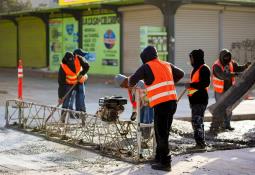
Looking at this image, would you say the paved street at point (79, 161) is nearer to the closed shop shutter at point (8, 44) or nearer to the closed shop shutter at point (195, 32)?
the closed shop shutter at point (195, 32)

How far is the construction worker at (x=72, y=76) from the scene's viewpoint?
41.4 feet

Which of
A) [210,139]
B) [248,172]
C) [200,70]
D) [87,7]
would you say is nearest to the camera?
[248,172]

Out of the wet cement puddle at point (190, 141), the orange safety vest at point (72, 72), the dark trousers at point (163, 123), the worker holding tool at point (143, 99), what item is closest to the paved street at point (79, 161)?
the wet cement puddle at point (190, 141)

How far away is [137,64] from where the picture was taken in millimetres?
26781

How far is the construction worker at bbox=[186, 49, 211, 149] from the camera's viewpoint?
31.1 ft

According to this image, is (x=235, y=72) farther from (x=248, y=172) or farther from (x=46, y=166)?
(x=46, y=166)

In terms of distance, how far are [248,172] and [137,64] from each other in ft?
63.2

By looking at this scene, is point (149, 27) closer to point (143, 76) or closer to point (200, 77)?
point (200, 77)

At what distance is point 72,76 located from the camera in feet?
41.7

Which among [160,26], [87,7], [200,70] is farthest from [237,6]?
[200,70]

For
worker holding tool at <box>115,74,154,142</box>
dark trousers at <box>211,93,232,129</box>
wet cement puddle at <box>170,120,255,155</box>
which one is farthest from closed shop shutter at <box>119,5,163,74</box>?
worker holding tool at <box>115,74,154,142</box>

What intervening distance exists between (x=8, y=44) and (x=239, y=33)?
16848 millimetres

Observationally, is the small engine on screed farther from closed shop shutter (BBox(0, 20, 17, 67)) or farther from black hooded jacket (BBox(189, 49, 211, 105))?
closed shop shutter (BBox(0, 20, 17, 67))

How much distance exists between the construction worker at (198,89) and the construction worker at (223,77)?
5.60ft
